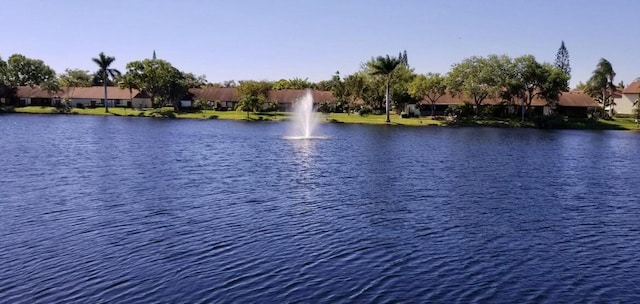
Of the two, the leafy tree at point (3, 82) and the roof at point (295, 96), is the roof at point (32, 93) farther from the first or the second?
the roof at point (295, 96)

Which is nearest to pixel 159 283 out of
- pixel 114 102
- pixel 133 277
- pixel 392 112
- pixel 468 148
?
pixel 133 277

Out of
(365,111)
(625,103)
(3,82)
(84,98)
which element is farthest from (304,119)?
(3,82)

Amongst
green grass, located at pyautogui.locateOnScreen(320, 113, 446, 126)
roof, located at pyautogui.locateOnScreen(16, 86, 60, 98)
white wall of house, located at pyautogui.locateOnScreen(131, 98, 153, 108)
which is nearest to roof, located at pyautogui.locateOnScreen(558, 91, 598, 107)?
green grass, located at pyautogui.locateOnScreen(320, 113, 446, 126)

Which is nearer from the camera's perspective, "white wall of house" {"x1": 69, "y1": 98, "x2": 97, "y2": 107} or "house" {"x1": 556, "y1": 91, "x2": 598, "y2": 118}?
"house" {"x1": 556, "y1": 91, "x2": 598, "y2": 118}

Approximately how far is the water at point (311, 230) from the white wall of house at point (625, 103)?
10618 centimetres

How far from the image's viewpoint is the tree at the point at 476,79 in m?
116

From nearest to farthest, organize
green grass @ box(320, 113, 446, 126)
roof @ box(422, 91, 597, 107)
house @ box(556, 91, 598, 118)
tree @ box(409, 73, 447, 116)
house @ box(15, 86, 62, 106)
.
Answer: green grass @ box(320, 113, 446, 126) < tree @ box(409, 73, 447, 116) < roof @ box(422, 91, 597, 107) < house @ box(556, 91, 598, 118) < house @ box(15, 86, 62, 106)

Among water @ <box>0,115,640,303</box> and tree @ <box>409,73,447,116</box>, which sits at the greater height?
tree @ <box>409,73,447,116</box>

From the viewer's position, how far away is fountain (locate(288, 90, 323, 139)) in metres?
87.0

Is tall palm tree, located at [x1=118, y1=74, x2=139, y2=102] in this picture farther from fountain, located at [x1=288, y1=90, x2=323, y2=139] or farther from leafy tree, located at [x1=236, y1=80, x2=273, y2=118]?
fountain, located at [x1=288, y1=90, x2=323, y2=139]

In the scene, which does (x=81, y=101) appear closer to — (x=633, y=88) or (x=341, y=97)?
(x=341, y=97)

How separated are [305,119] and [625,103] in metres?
90.6

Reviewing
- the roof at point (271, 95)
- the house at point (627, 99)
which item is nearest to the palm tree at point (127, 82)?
the roof at point (271, 95)

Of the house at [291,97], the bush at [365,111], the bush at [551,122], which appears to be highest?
the house at [291,97]
